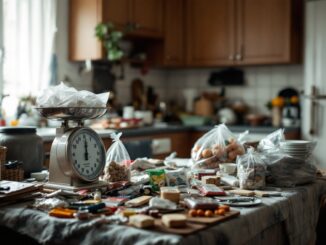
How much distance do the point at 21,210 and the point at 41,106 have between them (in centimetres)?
41

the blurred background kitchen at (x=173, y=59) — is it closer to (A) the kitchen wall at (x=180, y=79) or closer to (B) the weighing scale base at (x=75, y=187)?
(A) the kitchen wall at (x=180, y=79)

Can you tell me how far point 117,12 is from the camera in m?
4.32

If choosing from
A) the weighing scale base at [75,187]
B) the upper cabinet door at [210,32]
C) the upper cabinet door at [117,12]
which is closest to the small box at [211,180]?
the weighing scale base at [75,187]

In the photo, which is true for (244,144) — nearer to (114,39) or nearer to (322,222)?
(322,222)

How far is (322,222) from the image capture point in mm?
2123

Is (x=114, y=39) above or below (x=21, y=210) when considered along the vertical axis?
above

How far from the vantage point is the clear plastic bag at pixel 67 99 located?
1.69 meters

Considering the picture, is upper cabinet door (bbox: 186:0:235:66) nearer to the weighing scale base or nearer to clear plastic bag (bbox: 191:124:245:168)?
clear plastic bag (bbox: 191:124:245:168)

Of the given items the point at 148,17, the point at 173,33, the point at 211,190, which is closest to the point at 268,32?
the point at 173,33

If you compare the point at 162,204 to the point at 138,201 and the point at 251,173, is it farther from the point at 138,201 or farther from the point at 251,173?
the point at 251,173

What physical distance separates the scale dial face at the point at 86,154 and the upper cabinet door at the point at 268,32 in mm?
3097

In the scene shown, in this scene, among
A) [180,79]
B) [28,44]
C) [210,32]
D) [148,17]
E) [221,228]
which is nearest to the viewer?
[221,228]

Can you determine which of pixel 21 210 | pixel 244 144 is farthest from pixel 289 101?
pixel 21 210

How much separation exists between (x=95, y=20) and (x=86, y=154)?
270 cm
